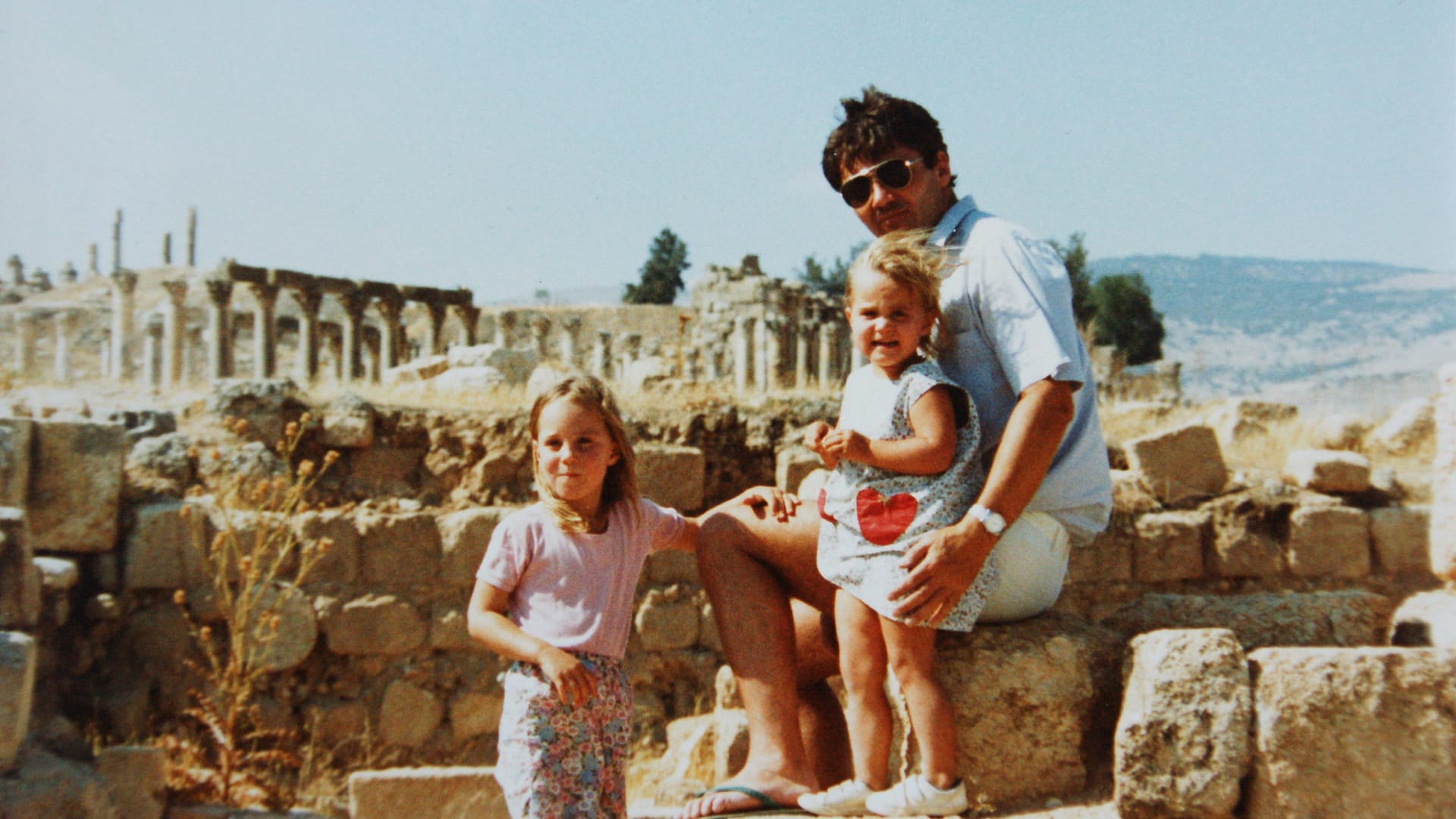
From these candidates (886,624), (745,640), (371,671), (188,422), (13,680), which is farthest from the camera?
(188,422)

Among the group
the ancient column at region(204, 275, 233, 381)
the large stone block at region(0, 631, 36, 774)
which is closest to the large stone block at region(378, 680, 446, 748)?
the large stone block at region(0, 631, 36, 774)

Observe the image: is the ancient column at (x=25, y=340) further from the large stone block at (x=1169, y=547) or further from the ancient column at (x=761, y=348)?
the large stone block at (x=1169, y=547)

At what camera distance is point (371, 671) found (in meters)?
7.60

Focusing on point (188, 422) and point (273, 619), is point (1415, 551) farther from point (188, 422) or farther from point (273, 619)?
point (188, 422)

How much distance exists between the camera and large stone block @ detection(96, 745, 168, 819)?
5.23m

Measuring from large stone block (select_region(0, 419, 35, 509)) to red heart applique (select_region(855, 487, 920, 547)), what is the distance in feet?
19.0

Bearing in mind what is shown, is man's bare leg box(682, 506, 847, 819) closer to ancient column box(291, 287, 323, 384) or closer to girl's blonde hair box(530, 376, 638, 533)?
girl's blonde hair box(530, 376, 638, 533)

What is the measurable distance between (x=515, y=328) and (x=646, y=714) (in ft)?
118

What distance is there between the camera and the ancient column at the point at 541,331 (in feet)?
124

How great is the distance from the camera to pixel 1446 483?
3.25 metres

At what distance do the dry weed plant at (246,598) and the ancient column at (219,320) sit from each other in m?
16.5

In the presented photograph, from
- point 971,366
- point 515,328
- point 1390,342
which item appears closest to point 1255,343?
point 1390,342

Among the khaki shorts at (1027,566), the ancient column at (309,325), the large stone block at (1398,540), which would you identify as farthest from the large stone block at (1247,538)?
the ancient column at (309,325)

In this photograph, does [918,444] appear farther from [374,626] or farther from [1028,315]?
[374,626]
